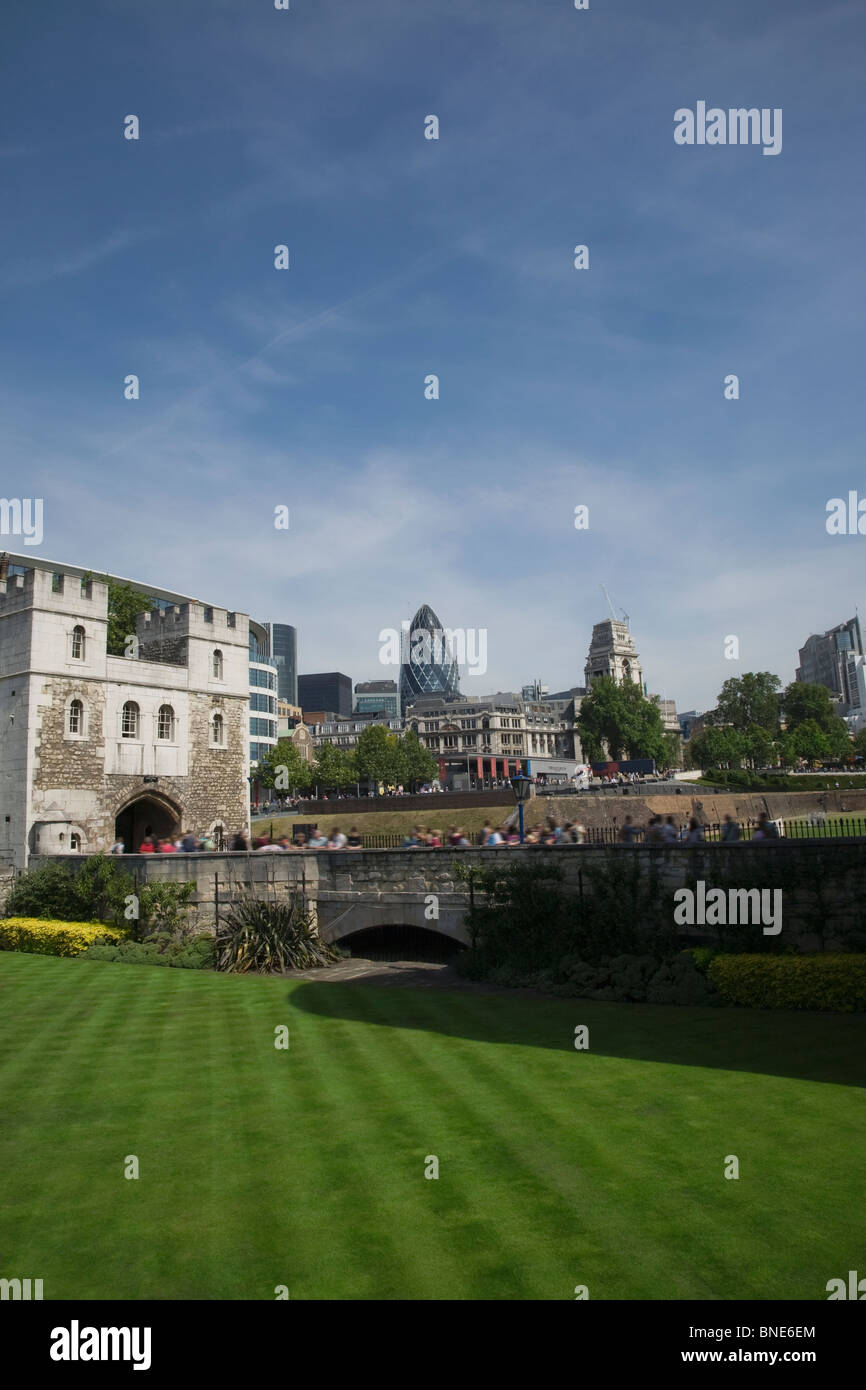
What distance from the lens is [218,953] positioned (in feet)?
Answer: 78.8

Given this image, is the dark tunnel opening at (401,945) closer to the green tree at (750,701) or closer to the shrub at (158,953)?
the shrub at (158,953)

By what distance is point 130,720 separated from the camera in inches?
1415

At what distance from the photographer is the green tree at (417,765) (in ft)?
385

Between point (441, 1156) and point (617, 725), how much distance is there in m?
125

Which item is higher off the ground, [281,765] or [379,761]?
[379,761]

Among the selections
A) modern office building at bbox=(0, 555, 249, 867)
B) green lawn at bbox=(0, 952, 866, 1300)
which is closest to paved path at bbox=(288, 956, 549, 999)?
green lawn at bbox=(0, 952, 866, 1300)

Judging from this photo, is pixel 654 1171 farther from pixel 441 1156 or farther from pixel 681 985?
pixel 681 985

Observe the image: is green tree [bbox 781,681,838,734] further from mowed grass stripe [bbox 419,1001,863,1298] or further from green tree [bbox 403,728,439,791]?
mowed grass stripe [bbox 419,1001,863,1298]

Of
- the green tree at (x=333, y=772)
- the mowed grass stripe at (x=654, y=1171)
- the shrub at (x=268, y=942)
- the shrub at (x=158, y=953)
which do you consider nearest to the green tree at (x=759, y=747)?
the green tree at (x=333, y=772)

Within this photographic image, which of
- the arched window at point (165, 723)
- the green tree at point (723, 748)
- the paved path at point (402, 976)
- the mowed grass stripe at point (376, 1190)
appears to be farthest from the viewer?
the green tree at point (723, 748)

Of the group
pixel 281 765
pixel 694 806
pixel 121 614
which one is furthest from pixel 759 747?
pixel 121 614

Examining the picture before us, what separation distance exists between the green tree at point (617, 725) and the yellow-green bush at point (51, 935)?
362ft

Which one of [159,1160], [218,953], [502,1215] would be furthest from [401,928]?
[502,1215]

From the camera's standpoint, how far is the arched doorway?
3709 cm
